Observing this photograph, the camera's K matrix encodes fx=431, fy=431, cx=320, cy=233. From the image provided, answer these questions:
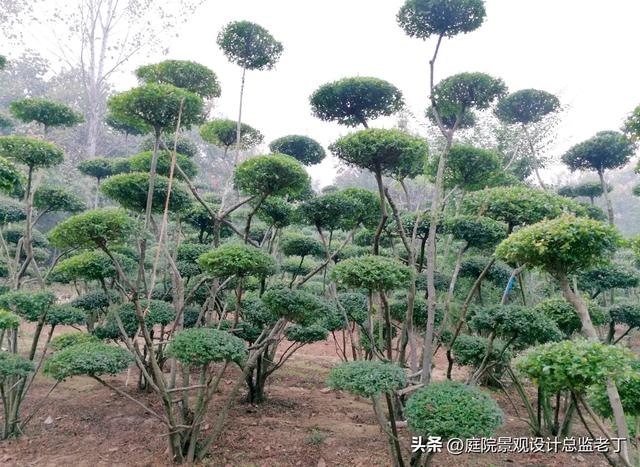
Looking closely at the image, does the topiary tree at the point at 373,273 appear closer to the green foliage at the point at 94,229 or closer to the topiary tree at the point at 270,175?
the topiary tree at the point at 270,175

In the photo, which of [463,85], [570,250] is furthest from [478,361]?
[463,85]

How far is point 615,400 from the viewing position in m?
3.12

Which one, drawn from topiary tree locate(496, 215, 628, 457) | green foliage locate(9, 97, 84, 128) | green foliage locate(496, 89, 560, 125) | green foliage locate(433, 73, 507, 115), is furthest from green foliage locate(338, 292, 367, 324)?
green foliage locate(9, 97, 84, 128)

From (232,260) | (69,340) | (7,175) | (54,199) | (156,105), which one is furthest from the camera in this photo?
(54,199)

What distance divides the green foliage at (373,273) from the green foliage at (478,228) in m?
1.35

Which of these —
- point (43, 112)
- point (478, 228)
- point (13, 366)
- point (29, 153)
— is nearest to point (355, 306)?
point (478, 228)

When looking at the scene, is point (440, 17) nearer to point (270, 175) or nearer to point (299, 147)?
point (270, 175)

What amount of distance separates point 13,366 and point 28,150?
283cm

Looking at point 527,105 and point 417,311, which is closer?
point 417,311

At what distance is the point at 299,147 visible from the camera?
7855 millimetres

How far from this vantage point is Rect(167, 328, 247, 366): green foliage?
169 inches

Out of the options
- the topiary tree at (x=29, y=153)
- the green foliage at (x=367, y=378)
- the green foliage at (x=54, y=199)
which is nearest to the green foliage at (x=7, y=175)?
the topiary tree at (x=29, y=153)

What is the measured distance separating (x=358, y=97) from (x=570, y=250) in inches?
127

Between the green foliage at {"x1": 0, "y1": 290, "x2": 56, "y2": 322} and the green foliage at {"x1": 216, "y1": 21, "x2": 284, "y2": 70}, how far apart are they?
4021 mm
